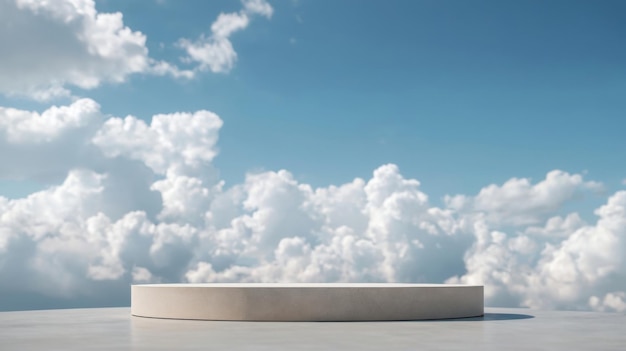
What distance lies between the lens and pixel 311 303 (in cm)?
2292

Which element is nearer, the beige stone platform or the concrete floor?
the concrete floor

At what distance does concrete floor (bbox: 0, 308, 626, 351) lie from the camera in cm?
1547

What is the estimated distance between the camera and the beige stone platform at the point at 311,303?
22906 millimetres

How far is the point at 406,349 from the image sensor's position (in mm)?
14734

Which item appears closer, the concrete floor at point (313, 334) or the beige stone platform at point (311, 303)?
the concrete floor at point (313, 334)

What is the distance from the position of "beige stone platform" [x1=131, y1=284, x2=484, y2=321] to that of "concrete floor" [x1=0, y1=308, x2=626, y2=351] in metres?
0.88

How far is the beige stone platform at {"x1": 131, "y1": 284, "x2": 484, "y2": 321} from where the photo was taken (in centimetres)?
2291

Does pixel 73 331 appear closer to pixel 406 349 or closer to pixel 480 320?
pixel 406 349

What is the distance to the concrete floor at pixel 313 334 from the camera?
609 inches

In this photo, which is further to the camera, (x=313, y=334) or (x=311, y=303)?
(x=311, y=303)

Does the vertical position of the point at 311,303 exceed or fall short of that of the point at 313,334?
it exceeds it

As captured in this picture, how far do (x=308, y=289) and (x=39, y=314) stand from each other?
33.6 ft

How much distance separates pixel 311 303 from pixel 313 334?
16.0ft

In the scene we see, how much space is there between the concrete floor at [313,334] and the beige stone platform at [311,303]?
88 centimetres
